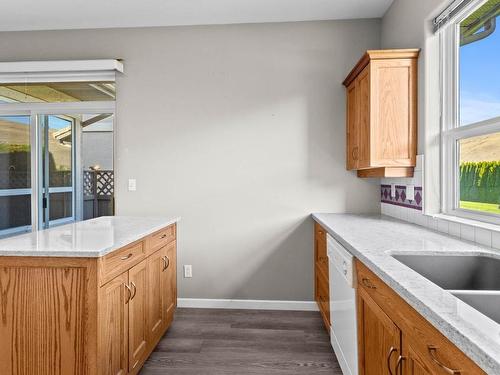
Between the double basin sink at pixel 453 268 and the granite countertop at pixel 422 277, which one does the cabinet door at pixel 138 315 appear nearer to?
the granite countertop at pixel 422 277

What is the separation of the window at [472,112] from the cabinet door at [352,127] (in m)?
0.68

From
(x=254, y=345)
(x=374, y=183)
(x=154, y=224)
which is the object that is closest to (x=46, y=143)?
(x=154, y=224)

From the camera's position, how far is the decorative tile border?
7.88 feet

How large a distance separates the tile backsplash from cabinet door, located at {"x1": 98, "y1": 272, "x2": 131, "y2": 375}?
1.90 m

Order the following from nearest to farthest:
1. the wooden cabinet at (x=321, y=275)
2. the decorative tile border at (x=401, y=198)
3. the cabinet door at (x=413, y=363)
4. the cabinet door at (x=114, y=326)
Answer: the cabinet door at (x=413, y=363) < the cabinet door at (x=114, y=326) < the decorative tile border at (x=401, y=198) < the wooden cabinet at (x=321, y=275)

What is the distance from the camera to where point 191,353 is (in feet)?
7.80

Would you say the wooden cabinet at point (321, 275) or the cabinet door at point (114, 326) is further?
the wooden cabinet at point (321, 275)

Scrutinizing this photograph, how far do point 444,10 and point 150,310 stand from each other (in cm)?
272

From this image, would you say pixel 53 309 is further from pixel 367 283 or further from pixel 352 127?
pixel 352 127

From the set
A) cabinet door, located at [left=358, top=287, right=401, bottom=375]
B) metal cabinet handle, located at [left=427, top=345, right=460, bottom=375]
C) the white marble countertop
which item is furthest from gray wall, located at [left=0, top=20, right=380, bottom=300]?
metal cabinet handle, located at [left=427, top=345, right=460, bottom=375]

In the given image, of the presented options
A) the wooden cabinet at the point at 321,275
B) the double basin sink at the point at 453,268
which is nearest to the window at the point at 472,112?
the double basin sink at the point at 453,268

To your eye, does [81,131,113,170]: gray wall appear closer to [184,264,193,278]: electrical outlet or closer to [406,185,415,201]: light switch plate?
[184,264,193,278]: electrical outlet

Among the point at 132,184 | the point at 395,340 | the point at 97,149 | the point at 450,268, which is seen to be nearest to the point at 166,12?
the point at 97,149

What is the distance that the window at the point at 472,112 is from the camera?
1.80 m
